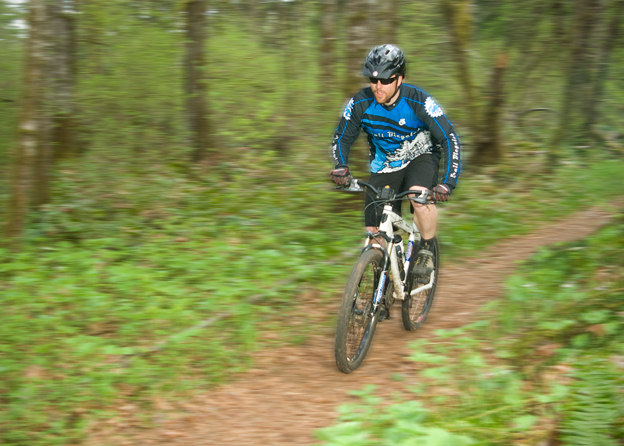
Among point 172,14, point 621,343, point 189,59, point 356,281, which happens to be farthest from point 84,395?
point 172,14

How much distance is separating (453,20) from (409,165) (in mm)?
6130

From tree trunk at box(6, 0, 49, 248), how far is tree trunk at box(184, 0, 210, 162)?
2.90 meters

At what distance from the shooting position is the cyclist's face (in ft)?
15.4

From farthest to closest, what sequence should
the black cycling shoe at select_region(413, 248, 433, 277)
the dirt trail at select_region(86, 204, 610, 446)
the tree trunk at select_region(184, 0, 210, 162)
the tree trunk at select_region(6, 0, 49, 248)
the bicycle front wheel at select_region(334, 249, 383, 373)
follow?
the tree trunk at select_region(184, 0, 210, 162) → the tree trunk at select_region(6, 0, 49, 248) → the black cycling shoe at select_region(413, 248, 433, 277) → the bicycle front wheel at select_region(334, 249, 383, 373) → the dirt trail at select_region(86, 204, 610, 446)

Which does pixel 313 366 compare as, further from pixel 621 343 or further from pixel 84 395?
pixel 621 343

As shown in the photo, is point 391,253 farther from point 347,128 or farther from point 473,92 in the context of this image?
point 473,92

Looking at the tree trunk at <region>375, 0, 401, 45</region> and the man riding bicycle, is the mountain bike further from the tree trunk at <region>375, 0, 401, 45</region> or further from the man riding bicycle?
the tree trunk at <region>375, 0, 401, 45</region>

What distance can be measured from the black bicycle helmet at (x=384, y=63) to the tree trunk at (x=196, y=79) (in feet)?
18.6

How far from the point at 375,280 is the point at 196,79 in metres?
6.15

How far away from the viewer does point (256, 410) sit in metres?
4.51

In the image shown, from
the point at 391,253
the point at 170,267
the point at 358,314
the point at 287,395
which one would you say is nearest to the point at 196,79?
the point at 170,267

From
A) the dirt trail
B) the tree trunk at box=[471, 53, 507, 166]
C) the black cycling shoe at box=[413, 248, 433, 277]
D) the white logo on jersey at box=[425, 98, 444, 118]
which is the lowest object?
the dirt trail

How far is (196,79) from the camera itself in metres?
9.72

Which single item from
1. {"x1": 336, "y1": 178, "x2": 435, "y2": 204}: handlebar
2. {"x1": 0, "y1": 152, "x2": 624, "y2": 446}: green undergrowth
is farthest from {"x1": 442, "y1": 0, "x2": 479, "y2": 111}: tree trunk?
{"x1": 336, "y1": 178, "x2": 435, "y2": 204}: handlebar
